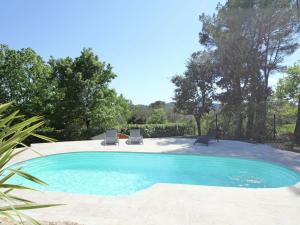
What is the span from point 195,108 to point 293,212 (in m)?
15.0

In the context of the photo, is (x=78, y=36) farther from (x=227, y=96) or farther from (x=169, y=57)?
(x=227, y=96)

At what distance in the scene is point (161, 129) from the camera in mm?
18328

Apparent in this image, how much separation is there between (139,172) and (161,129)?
9.14 m

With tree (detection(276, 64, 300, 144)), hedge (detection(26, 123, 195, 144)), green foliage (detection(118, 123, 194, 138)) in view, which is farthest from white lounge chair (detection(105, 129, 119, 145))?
tree (detection(276, 64, 300, 144))

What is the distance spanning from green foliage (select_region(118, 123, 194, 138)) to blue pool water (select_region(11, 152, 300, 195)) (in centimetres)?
643

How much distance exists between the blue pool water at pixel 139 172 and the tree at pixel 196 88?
923 cm

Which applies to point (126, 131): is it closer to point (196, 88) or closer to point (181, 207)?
point (196, 88)

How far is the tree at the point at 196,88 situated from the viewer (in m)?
18.5

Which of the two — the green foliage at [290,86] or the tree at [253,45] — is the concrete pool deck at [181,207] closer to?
the tree at [253,45]

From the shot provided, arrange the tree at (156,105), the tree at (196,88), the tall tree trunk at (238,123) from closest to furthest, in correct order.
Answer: the tall tree trunk at (238,123) → the tree at (196,88) → the tree at (156,105)

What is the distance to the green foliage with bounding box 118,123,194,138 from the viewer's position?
684 inches

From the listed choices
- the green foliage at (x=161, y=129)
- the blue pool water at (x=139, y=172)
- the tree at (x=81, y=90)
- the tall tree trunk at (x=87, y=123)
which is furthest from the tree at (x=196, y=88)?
the blue pool water at (x=139, y=172)

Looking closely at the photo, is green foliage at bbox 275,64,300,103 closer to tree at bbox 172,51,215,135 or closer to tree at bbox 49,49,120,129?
tree at bbox 172,51,215,135

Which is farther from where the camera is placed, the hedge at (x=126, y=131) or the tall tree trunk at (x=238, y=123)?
the hedge at (x=126, y=131)
